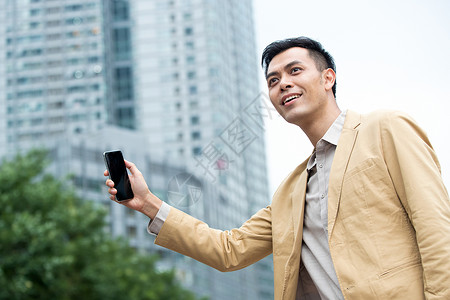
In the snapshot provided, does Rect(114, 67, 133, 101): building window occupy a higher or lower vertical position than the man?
higher

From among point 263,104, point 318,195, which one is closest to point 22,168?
point 263,104

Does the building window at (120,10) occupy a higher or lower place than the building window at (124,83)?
higher

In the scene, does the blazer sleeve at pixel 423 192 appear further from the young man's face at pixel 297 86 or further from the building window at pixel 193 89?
the building window at pixel 193 89

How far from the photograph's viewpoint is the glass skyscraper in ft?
214

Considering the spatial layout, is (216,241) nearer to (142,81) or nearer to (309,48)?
(309,48)

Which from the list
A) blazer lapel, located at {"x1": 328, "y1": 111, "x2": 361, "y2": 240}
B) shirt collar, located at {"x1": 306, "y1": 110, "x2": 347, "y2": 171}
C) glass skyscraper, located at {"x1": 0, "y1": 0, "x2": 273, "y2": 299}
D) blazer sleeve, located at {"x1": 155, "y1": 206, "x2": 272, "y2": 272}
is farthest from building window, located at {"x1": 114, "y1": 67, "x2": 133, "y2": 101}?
blazer lapel, located at {"x1": 328, "y1": 111, "x2": 361, "y2": 240}

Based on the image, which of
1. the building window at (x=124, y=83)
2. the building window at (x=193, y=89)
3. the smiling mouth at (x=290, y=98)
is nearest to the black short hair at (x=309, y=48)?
the smiling mouth at (x=290, y=98)

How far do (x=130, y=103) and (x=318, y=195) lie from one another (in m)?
74.1

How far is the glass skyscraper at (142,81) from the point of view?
6525 cm

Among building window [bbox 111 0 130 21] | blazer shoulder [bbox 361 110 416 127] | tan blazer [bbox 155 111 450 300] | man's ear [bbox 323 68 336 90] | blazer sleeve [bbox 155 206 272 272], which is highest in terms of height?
building window [bbox 111 0 130 21]

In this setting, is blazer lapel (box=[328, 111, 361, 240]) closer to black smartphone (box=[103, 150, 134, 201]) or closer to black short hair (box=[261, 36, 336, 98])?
black short hair (box=[261, 36, 336, 98])

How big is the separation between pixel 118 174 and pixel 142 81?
241ft

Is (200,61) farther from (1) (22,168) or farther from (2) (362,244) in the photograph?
(2) (362,244)

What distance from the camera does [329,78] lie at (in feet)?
8.46
